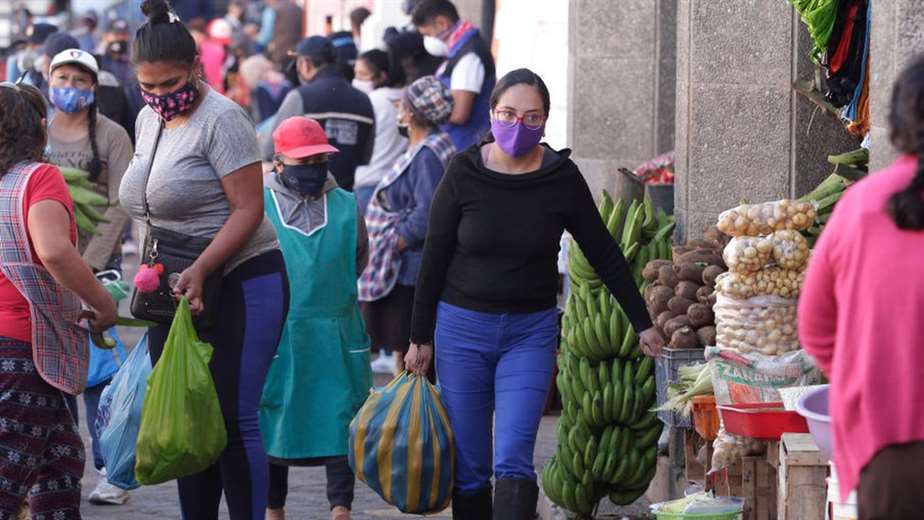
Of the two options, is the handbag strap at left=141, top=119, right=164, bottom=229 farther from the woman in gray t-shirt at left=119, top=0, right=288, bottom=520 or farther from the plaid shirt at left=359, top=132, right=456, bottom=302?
the plaid shirt at left=359, top=132, right=456, bottom=302

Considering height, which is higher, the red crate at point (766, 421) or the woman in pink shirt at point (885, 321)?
the woman in pink shirt at point (885, 321)

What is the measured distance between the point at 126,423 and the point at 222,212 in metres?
0.82

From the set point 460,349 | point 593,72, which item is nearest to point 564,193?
point 460,349

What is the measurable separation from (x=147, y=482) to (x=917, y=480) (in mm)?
3209

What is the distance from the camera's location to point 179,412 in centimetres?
615

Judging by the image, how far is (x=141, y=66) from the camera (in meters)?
6.32

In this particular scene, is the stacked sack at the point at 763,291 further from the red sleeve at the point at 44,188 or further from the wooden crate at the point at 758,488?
the red sleeve at the point at 44,188

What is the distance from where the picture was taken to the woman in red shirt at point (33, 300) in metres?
6.09

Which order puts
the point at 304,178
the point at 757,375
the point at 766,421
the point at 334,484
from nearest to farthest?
the point at 766,421 < the point at 757,375 < the point at 304,178 < the point at 334,484

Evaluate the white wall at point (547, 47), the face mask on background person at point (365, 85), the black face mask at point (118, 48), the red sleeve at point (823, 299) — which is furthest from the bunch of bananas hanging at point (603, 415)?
the black face mask at point (118, 48)

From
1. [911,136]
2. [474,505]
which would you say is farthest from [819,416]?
[474,505]

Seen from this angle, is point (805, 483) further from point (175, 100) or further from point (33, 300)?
point (33, 300)

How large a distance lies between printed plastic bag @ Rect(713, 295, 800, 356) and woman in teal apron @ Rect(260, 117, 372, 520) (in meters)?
1.63

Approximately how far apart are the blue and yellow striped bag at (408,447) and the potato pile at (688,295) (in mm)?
1236
